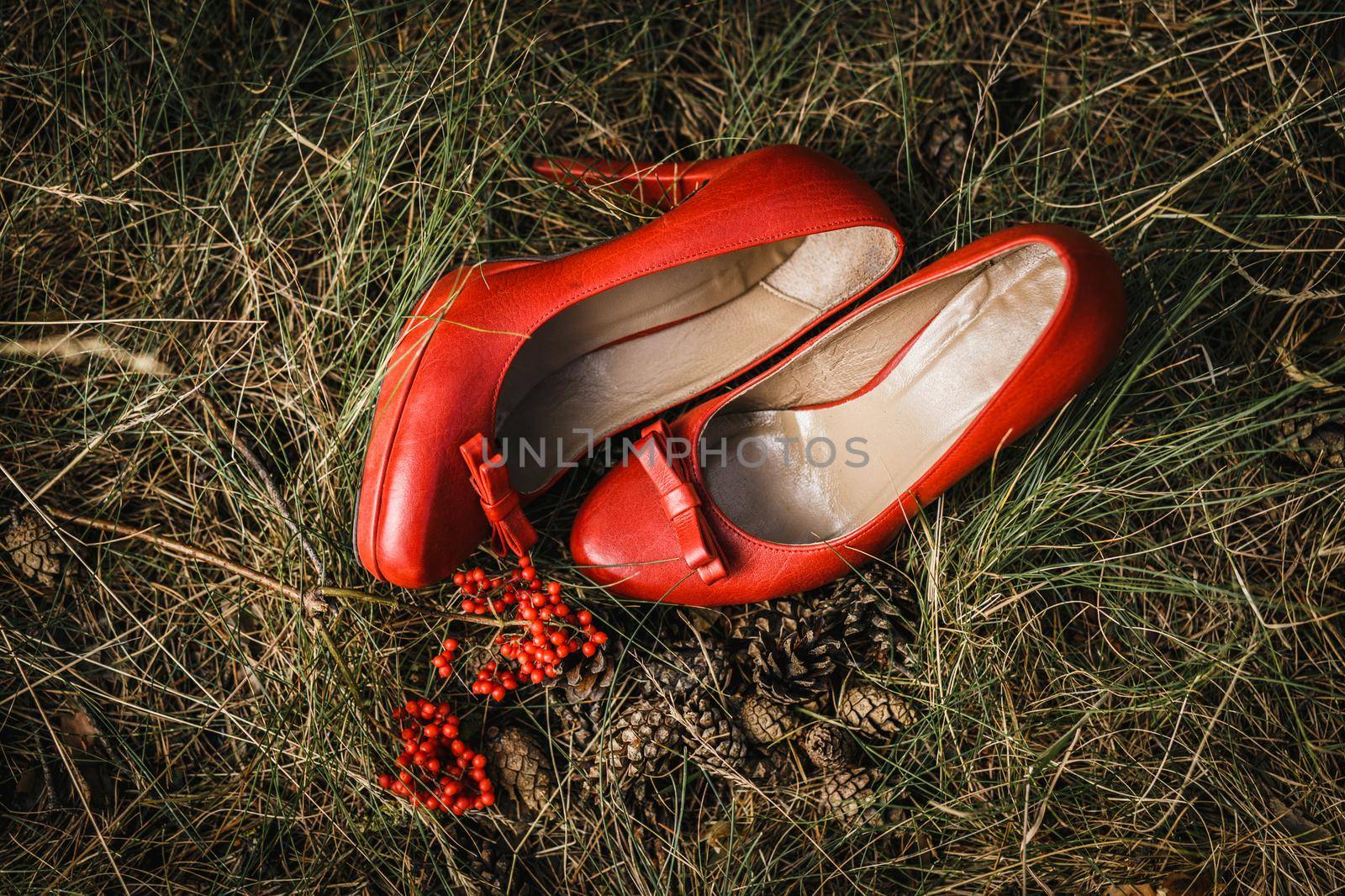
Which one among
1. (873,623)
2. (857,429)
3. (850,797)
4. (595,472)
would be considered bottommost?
(850,797)

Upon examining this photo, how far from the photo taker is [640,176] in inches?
75.2

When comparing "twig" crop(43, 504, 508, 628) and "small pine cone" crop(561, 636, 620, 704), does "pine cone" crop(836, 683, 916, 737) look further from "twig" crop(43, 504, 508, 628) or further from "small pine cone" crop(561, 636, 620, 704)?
"twig" crop(43, 504, 508, 628)

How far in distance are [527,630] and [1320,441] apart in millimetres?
1979

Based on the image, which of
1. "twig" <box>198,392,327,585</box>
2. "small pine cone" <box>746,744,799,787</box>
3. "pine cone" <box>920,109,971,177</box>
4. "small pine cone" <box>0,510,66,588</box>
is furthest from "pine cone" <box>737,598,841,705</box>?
"small pine cone" <box>0,510,66,588</box>

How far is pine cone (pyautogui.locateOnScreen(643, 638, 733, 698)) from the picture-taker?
181cm

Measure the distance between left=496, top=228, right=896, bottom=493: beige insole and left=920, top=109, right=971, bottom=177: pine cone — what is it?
358 mm

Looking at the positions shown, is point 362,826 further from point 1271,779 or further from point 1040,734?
point 1271,779

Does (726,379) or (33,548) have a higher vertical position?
(726,379)

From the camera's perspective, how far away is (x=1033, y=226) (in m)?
1.59

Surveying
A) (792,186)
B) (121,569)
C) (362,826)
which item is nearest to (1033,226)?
(792,186)

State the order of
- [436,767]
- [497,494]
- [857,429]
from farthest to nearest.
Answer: [857,429] < [436,767] < [497,494]

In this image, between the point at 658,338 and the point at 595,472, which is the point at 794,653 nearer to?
the point at 595,472

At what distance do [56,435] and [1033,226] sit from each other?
7.80 feet

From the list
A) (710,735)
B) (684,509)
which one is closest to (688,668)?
(710,735)
